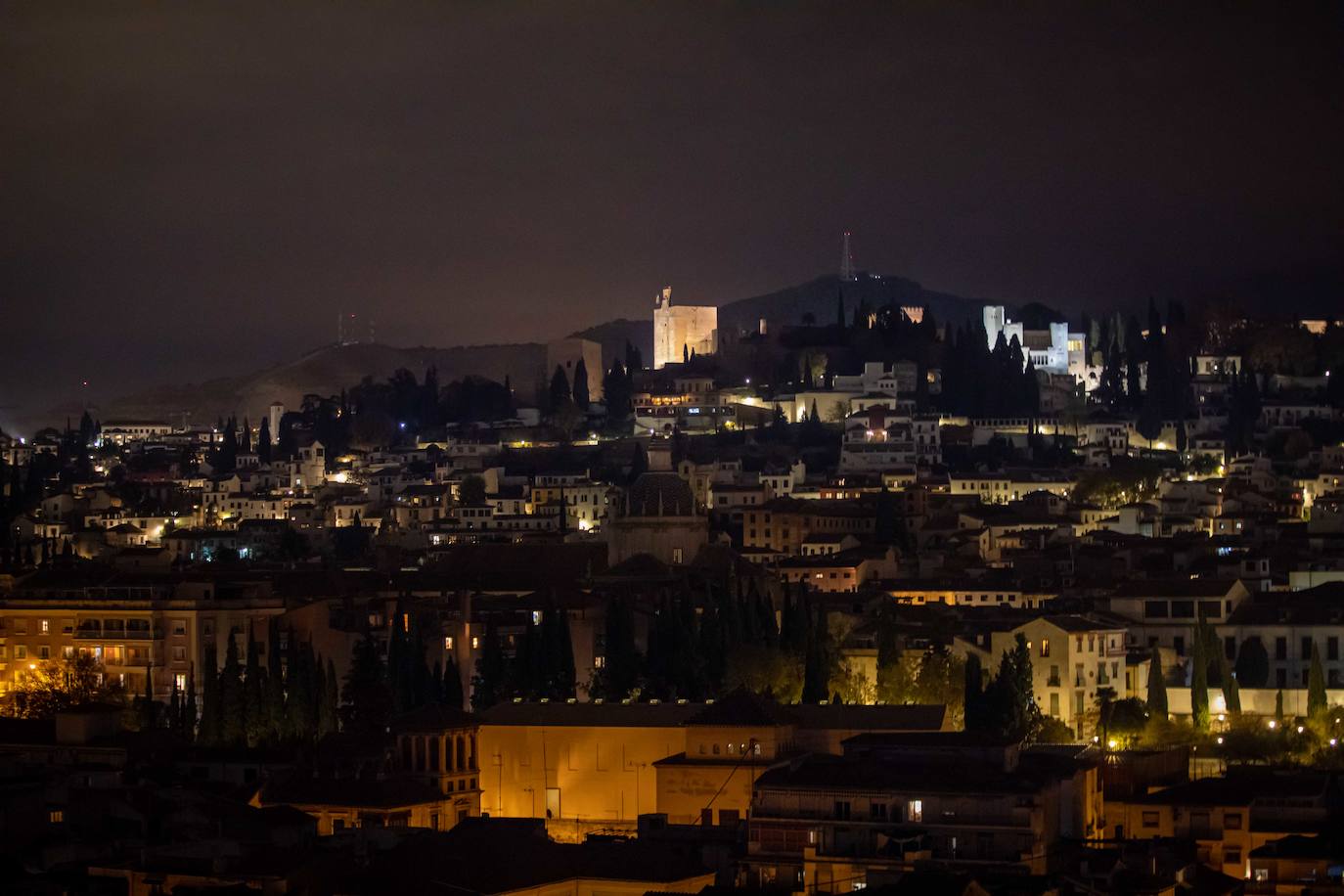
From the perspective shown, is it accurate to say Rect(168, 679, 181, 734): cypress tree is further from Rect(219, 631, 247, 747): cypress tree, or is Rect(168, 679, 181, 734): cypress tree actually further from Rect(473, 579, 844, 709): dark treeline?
Rect(473, 579, 844, 709): dark treeline

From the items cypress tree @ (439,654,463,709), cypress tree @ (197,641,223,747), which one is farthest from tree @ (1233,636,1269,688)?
cypress tree @ (197,641,223,747)

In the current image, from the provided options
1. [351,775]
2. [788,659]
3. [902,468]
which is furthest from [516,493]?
[351,775]

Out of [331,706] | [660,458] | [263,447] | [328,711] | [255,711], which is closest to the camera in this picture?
[255,711]

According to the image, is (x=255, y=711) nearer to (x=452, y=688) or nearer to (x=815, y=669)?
(x=452, y=688)

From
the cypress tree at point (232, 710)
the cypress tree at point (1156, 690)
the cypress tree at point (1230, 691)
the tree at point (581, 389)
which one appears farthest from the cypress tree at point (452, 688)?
the tree at point (581, 389)

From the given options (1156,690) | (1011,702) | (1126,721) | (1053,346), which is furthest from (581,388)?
(1011,702)
